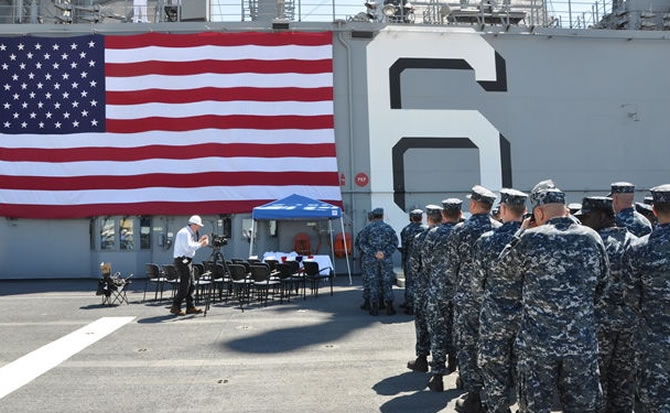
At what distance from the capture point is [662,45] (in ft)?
61.4

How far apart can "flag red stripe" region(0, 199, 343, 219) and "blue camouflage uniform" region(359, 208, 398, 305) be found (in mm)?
7201

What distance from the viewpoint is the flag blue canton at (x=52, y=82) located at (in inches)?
650

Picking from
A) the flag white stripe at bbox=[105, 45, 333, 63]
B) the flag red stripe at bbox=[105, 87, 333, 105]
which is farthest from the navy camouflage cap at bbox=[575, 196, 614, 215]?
the flag white stripe at bbox=[105, 45, 333, 63]

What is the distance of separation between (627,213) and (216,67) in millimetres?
13855

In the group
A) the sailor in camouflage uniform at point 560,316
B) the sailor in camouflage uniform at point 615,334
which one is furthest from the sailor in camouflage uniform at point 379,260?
the sailor in camouflage uniform at point 560,316

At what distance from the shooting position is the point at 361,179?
55.3 ft

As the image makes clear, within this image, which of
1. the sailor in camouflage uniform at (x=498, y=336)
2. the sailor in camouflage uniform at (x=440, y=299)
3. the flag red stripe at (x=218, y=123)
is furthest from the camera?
the flag red stripe at (x=218, y=123)

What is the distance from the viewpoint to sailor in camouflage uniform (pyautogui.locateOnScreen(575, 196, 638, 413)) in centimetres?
413

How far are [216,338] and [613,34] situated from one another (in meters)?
17.0

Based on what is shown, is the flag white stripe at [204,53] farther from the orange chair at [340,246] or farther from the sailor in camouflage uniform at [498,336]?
the sailor in camouflage uniform at [498,336]

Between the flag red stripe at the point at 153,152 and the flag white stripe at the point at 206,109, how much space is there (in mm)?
997

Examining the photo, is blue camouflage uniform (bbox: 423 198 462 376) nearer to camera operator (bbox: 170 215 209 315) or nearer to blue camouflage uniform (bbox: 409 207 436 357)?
blue camouflage uniform (bbox: 409 207 436 357)

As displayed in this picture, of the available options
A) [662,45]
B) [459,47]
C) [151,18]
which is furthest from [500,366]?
[151,18]

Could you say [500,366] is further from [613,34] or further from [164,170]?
[613,34]
